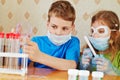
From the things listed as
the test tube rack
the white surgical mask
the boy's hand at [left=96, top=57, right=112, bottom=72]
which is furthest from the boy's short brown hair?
the test tube rack

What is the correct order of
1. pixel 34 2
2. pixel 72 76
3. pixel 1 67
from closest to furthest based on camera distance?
pixel 72 76, pixel 1 67, pixel 34 2

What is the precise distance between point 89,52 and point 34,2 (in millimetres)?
938

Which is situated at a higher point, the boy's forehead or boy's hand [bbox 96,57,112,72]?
the boy's forehead

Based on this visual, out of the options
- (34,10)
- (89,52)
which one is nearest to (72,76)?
(89,52)

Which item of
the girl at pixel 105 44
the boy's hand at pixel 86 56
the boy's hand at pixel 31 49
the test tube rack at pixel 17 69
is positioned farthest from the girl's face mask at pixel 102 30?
the test tube rack at pixel 17 69

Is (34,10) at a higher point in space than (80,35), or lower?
higher

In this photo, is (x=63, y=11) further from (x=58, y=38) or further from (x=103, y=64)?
(x=103, y=64)

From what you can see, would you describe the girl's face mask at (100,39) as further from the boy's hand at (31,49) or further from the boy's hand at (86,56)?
the boy's hand at (31,49)

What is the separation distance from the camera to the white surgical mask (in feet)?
6.01

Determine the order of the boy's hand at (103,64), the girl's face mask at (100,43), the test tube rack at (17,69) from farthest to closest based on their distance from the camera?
1. the girl's face mask at (100,43)
2. the boy's hand at (103,64)
3. the test tube rack at (17,69)

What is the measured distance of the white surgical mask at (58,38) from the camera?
183 cm

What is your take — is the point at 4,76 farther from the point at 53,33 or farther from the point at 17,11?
the point at 17,11

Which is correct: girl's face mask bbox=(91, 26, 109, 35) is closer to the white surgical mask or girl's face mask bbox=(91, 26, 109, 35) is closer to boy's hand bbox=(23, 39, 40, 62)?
the white surgical mask

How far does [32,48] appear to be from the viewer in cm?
150
